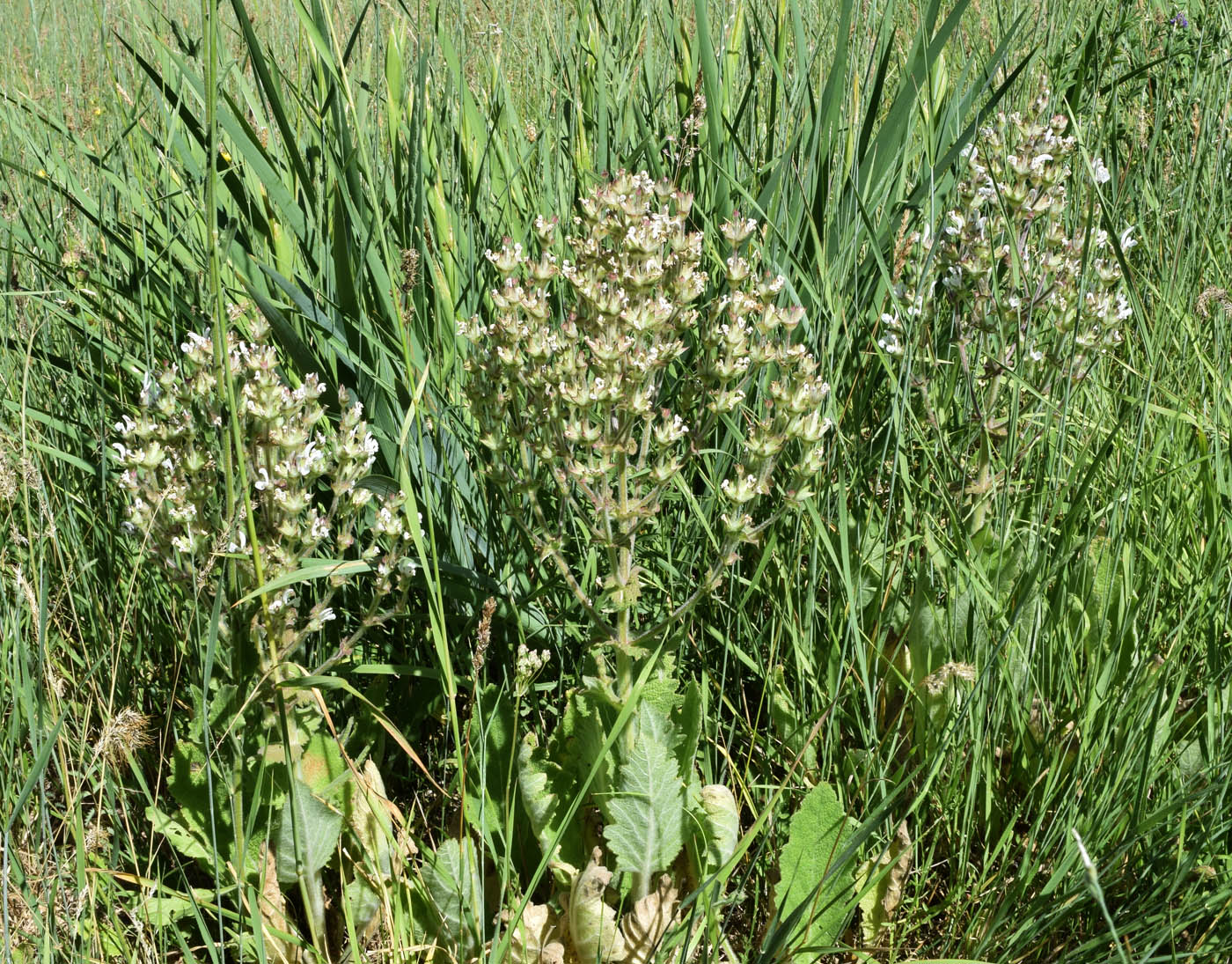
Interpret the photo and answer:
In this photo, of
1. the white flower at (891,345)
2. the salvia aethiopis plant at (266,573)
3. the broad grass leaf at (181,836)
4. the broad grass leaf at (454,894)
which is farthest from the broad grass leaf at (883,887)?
the broad grass leaf at (181,836)

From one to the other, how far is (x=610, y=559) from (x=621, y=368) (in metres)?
0.27

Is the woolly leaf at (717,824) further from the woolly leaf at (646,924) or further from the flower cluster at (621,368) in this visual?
the flower cluster at (621,368)

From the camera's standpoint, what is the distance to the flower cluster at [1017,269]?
178 centimetres

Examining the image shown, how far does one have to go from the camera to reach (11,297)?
211cm

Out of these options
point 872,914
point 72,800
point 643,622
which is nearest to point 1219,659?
point 872,914

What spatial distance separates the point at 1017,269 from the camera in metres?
1.79

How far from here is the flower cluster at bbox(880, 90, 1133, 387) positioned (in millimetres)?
1776

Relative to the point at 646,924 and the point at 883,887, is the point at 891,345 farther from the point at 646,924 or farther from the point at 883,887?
the point at 646,924

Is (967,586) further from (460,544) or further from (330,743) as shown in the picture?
(330,743)

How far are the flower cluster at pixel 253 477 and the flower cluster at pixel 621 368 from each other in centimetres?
20

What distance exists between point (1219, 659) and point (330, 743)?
1270mm

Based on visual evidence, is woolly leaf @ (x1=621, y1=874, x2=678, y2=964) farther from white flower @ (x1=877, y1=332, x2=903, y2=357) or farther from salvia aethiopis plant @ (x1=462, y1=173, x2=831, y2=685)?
white flower @ (x1=877, y1=332, x2=903, y2=357)

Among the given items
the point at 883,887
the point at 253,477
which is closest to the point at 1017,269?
the point at 883,887

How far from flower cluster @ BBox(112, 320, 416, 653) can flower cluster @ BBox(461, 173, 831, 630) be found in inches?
7.9
